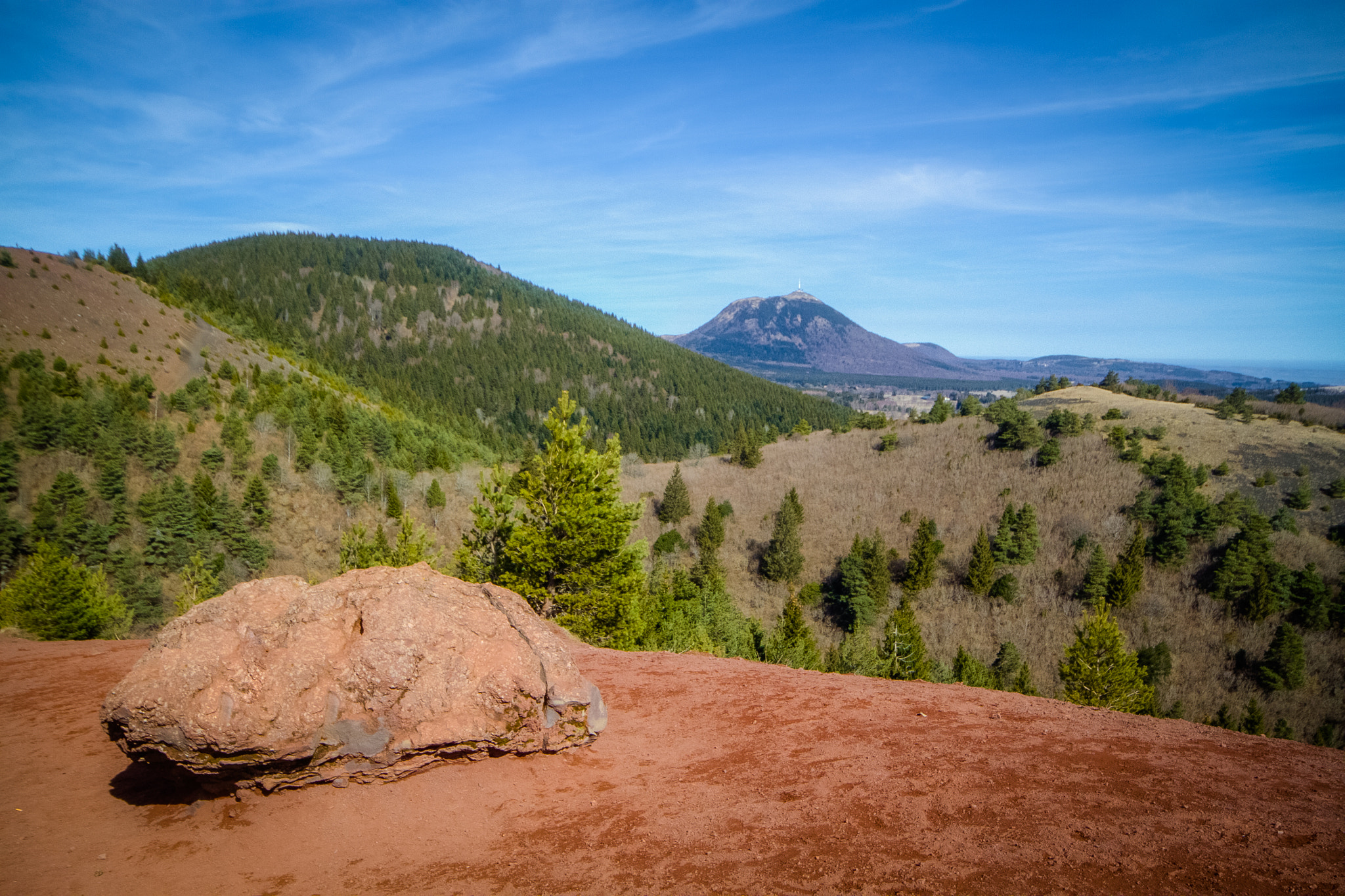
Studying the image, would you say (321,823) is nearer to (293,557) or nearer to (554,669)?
(554,669)

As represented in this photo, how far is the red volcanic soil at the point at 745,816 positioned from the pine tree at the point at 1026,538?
44.0 metres

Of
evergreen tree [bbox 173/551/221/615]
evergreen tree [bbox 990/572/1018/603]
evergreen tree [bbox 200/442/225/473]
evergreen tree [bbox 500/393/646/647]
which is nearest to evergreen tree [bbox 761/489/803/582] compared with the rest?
evergreen tree [bbox 990/572/1018/603]

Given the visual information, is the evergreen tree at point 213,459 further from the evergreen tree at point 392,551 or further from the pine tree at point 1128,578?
the pine tree at point 1128,578

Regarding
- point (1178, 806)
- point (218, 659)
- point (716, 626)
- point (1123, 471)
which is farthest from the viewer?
point (1123, 471)

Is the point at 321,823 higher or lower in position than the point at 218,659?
lower

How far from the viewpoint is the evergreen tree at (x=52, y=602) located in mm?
16812

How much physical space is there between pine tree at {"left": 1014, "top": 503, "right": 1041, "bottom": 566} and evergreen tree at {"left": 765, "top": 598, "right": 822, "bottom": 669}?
26813 mm

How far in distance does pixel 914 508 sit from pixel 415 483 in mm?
50664

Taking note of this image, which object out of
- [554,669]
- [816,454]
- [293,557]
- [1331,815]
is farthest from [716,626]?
[816,454]

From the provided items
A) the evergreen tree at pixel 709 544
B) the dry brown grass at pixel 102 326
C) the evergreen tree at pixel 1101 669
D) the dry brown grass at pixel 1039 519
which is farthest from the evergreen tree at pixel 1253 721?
the dry brown grass at pixel 102 326

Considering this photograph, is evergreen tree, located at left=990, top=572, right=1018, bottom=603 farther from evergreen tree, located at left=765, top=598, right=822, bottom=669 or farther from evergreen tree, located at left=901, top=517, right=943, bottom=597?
evergreen tree, located at left=765, top=598, right=822, bottom=669

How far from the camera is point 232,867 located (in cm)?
564

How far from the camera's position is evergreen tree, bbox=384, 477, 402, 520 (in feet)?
171

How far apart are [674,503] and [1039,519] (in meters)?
33.2
